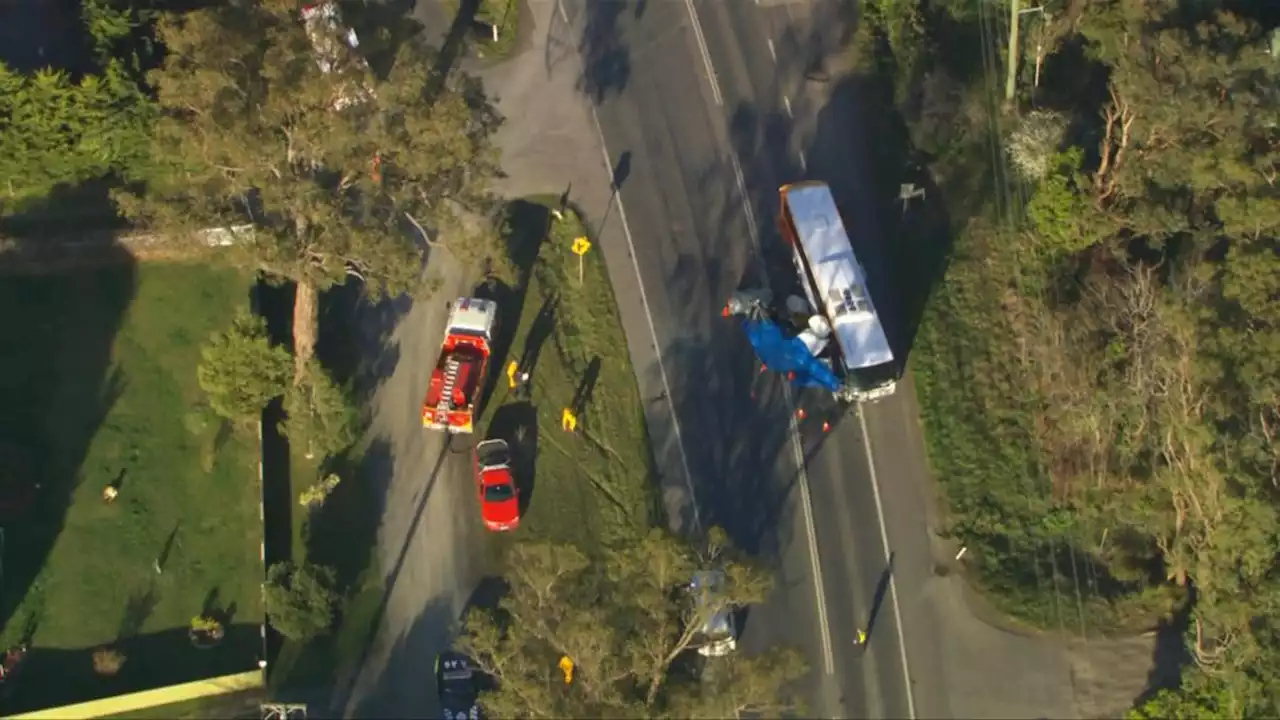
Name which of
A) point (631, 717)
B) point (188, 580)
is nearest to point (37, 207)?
point (188, 580)

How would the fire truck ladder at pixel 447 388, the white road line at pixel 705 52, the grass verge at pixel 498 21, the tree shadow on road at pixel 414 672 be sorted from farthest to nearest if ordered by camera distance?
1. the grass verge at pixel 498 21
2. the white road line at pixel 705 52
3. the fire truck ladder at pixel 447 388
4. the tree shadow on road at pixel 414 672

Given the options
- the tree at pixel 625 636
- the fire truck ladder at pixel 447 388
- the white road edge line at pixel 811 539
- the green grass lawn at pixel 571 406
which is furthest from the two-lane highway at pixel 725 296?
the tree at pixel 625 636

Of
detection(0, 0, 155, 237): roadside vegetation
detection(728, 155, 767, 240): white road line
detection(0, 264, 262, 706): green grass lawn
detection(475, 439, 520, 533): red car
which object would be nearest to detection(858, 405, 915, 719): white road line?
detection(728, 155, 767, 240): white road line

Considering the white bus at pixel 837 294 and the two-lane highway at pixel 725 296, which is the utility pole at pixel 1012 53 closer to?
the two-lane highway at pixel 725 296

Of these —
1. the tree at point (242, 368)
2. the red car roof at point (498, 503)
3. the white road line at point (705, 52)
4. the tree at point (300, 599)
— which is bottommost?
the tree at point (300, 599)

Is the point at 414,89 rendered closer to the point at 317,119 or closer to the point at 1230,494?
the point at 317,119

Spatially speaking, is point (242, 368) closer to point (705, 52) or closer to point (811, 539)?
point (811, 539)

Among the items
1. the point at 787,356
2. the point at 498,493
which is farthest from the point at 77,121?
the point at 787,356

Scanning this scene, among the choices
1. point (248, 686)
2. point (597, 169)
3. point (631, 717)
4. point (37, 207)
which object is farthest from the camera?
point (597, 169)

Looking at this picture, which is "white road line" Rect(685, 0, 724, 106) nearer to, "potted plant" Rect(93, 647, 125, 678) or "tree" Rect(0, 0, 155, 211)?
"tree" Rect(0, 0, 155, 211)
